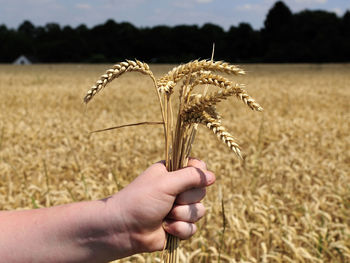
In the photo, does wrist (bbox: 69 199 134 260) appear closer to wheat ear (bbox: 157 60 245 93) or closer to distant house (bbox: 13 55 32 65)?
wheat ear (bbox: 157 60 245 93)

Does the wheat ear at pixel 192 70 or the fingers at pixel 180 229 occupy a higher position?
the wheat ear at pixel 192 70

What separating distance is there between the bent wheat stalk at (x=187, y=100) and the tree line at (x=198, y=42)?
63942 mm

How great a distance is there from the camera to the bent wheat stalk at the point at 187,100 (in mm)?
995

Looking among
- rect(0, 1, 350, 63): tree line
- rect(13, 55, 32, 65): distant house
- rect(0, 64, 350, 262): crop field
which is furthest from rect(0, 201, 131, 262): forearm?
rect(13, 55, 32, 65): distant house

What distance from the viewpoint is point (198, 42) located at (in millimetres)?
80125

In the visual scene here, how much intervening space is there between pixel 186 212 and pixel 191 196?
0.05 m

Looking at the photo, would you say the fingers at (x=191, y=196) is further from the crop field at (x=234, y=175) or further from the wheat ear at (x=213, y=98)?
the crop field at (x=234, y=175)

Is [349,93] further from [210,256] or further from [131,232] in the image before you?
[131,232]

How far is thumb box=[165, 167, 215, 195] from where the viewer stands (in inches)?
45.9

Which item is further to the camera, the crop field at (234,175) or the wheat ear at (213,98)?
the crop field at (234,175)

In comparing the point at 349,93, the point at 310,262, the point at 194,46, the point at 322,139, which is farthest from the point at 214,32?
the point at 310,262

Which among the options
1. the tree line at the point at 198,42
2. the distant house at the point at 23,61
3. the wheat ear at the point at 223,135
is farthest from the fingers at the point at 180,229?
the distant house at the point at 23,61

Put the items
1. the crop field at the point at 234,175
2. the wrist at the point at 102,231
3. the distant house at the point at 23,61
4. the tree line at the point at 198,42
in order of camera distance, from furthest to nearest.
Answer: the distant house at the point at 23,61, the tree line at the point at 198,42, the crop field at the point at 234,175, the wrist at the point at 102,231

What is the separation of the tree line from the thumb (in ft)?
210
